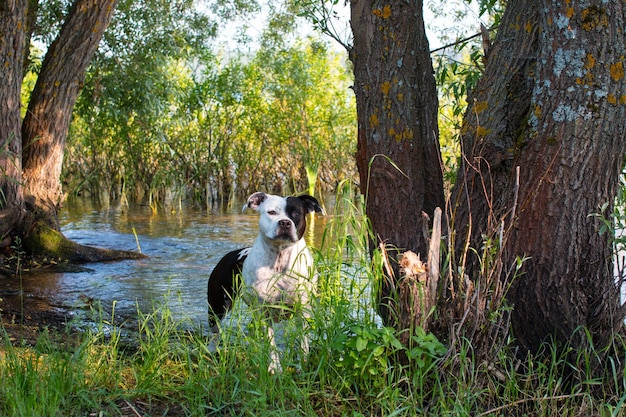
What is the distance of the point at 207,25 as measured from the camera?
49.5 ft

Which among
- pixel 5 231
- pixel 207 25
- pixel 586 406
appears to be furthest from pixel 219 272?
pixel 207 25

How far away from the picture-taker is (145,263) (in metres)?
10.2

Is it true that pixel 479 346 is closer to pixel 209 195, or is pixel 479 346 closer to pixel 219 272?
pixel 219 272

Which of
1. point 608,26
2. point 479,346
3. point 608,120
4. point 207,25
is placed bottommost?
point 479,346

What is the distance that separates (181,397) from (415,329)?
1.26 meters

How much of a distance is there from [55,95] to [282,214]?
16.9 ft

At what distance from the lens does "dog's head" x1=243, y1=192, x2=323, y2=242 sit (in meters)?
5.58

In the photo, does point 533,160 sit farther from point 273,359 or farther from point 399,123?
point 273,359

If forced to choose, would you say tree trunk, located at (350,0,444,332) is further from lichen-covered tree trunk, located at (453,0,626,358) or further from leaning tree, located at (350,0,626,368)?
lichen-covered tree trunk, located at (453,0,626,358)

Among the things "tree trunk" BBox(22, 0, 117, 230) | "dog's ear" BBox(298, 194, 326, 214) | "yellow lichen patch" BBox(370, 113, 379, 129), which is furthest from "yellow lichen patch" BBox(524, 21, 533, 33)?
"tree trunk" BBox(22, 0, 117, 230)

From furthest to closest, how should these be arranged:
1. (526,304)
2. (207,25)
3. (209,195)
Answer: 1. (209,195)
2. (207,25)
3. (526,304)

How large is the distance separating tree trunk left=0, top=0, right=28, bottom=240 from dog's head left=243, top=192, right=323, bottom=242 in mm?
3817

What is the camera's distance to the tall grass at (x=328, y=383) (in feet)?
12.2

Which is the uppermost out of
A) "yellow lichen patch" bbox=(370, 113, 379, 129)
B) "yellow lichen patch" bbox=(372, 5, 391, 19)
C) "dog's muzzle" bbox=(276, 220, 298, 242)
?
"yellow lichen patch" bbox=(372, 5, 391, 19)
